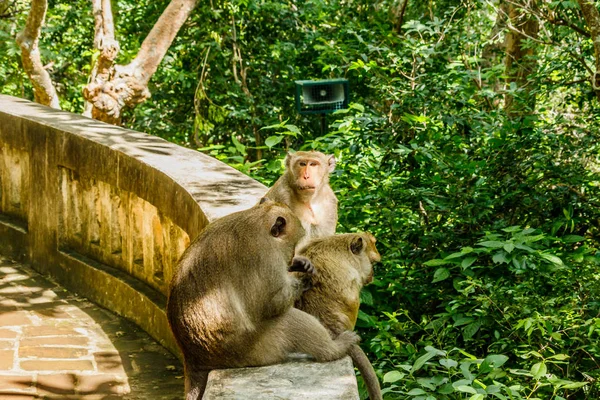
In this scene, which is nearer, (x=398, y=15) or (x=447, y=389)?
(x=447, y=389)

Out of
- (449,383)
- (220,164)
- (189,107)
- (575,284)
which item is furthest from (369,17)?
(449,383)

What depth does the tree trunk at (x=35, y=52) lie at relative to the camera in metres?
9.42

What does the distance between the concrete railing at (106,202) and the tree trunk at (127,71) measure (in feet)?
7.89

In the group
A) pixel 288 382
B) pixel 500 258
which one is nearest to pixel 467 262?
pixel 500 258

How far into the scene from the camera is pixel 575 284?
15.1ft

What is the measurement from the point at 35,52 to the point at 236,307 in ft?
25.6

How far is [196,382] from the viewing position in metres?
3.05

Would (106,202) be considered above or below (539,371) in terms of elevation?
above

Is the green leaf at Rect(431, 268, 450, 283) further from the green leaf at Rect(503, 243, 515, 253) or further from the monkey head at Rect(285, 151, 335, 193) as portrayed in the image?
the monkey head at Rect(285, 151, 335, 193)

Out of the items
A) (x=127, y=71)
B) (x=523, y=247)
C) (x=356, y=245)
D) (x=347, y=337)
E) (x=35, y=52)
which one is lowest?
(x=347, y=337)

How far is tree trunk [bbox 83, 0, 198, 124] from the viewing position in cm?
909

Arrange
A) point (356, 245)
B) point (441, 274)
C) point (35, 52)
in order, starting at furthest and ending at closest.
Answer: point (35, 52), point (441, 274), point (356, 245)

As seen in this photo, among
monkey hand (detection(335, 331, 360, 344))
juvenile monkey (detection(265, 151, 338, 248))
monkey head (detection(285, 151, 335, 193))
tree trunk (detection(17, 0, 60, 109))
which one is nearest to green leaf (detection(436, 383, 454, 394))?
monkey hand (detection(335, 331, 360, 344))

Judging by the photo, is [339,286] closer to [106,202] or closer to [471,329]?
[471,329]
